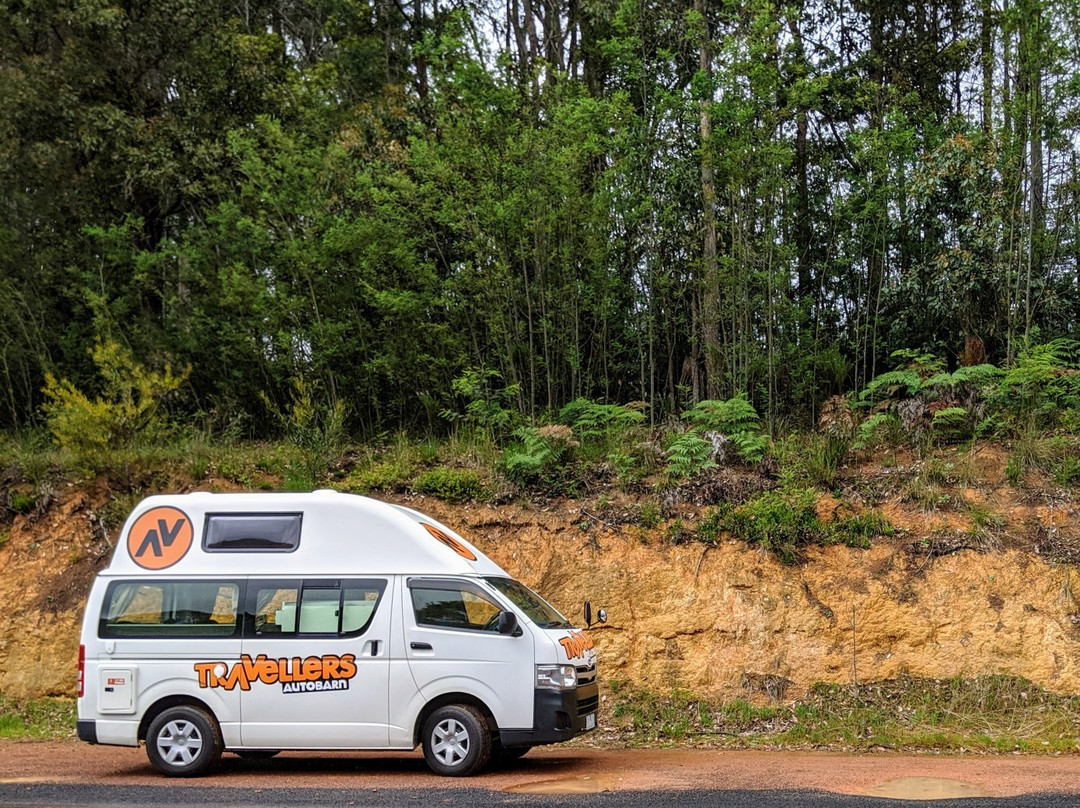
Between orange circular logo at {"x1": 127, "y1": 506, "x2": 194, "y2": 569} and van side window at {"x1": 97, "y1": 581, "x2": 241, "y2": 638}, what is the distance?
229mm

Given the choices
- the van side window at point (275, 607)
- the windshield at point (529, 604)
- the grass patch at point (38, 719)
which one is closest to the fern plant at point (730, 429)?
the windshield at point (529, 604)

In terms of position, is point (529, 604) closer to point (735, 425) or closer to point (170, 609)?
point (170, 609)

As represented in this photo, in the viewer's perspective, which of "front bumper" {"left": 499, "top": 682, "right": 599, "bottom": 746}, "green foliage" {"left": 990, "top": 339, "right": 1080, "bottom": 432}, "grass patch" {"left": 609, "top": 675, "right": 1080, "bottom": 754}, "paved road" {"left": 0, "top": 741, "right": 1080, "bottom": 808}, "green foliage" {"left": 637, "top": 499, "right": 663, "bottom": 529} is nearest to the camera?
"paved road" {"left": 0, "top": 741, "right": 1080, "bottom": 808}

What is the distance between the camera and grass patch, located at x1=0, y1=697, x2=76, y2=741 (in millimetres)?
12531

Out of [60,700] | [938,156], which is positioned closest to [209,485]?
[60,700]

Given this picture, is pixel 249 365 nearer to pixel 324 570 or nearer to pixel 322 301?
pixel 322 301

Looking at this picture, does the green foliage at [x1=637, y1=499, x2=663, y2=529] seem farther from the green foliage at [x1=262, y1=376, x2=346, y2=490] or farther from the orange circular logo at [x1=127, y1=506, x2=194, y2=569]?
the orange circular logo at [x1=127, y1=506, x2=194, y2=569]

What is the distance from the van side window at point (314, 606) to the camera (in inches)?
376

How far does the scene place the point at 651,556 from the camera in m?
13.8

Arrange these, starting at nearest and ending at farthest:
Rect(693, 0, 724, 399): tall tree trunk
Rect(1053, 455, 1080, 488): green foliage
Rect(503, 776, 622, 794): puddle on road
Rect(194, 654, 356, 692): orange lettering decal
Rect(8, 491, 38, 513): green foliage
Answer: Rect(503, 776, 622, 794): puddle on road → Rect(194, 654, 356, 692): orange lettering decal → Rect(1053, 455, 1080, 488): green foliage → Rect(8, 491, 38, 513): green foliage → Rect(693, 0, 724, 399): tall tree trunk

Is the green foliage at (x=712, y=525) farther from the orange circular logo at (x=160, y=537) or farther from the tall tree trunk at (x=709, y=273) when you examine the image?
the orange circular logo at (x=160, y=537)

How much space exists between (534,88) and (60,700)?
481 inches

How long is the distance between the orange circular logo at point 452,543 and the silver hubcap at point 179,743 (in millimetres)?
2864

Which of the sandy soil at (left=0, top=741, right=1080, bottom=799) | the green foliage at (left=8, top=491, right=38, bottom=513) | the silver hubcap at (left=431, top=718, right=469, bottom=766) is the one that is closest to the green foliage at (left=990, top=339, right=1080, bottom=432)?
the sandy soil at (left=0, top=741, right=1080, bottom=799)
